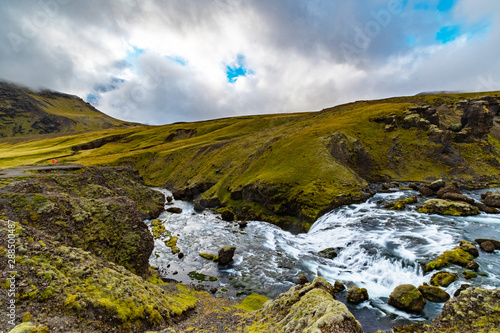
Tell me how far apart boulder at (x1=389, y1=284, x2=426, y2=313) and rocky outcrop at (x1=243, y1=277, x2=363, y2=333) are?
38.0 feet

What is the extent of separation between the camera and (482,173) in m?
64.4

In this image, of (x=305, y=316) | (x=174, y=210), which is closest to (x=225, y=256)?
(x=305, y=316)

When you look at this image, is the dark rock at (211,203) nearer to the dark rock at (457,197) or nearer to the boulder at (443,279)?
the boulder at (443,279)

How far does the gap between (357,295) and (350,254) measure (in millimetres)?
10785

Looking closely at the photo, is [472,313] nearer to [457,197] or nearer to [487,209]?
[487,209]

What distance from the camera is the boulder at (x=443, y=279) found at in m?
22.6

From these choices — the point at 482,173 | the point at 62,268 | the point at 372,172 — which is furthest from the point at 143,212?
the point at 482,173

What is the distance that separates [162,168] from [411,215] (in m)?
102

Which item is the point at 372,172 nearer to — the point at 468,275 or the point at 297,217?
the point at 297,217

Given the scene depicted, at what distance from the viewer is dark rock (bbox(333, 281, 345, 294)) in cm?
2447

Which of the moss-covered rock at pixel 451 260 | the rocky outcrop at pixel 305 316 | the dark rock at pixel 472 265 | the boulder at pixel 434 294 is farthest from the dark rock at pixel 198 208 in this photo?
the dark rock at pixel 472 265

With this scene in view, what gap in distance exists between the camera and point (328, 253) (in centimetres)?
3416

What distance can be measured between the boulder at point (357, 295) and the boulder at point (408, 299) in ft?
7.34

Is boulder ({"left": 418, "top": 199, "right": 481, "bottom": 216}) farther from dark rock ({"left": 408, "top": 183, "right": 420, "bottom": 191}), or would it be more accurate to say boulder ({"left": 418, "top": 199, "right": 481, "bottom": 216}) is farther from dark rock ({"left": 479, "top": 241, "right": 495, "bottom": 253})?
dark rock ({"left": 408, "top": 183, "right": 420, "bottom": 191})
